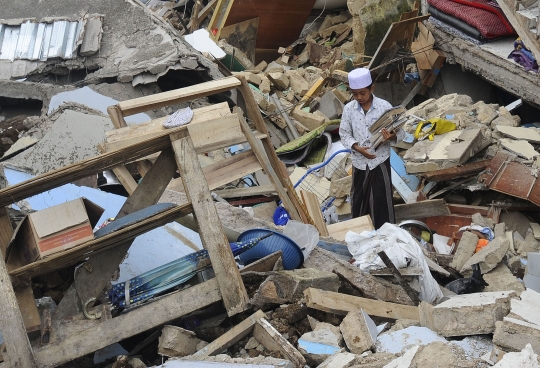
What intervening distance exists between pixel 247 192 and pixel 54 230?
3907 millimetres

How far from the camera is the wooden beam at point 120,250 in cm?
371

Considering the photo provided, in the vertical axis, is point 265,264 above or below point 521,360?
above

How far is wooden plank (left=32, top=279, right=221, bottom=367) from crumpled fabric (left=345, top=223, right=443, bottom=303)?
1.44m

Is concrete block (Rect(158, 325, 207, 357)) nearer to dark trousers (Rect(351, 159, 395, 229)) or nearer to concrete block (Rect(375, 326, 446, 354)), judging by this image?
concrete block (Rect(375, 326, 446, 354))

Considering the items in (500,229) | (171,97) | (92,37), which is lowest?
(500,229)

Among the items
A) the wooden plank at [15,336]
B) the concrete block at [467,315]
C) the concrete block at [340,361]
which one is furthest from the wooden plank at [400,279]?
the wooden plank at [15,336]

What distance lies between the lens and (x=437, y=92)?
35.0 ft

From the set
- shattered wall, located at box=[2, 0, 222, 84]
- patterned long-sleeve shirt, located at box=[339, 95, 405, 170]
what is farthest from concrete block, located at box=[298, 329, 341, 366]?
shattered wall, located at box=[2, 0, 222, 84]

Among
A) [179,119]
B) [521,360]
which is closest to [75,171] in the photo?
[179,119]

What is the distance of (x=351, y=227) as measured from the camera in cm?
602

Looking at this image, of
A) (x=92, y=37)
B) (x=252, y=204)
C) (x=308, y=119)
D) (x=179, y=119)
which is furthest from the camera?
(x=308, y=119)

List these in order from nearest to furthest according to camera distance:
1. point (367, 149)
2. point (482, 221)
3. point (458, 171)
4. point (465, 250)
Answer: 1. point (465, 250)
2. point (367, 149)
3. point (482, 221)
4. point (458, 171)

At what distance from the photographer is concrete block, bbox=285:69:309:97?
1109 centimetres

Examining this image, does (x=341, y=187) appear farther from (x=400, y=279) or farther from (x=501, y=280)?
(x=400, y=279)
